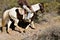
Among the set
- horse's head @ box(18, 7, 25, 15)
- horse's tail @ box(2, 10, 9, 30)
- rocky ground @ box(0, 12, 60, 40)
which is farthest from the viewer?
horse's head @ box(18, 7, 25, 15)

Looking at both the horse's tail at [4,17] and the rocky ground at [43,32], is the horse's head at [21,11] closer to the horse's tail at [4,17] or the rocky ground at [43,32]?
the horse's tail at [4,17]

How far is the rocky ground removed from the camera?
10048 millimetres

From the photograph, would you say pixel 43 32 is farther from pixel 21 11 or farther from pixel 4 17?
pixel 4 17

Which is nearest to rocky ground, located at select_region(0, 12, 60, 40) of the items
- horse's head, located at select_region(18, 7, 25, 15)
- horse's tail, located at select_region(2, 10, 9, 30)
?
horse's tail, located at select_region(2, 10, 9, 30)

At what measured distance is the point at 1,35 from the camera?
11188 millimetres

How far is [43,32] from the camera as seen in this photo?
11016 millimetres

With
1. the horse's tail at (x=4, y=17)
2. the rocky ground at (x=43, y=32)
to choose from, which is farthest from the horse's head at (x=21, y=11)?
the rocky ground at (x=43, y=32)

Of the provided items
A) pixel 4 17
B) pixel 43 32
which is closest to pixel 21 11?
pixel 4 17

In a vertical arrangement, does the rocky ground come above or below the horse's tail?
below

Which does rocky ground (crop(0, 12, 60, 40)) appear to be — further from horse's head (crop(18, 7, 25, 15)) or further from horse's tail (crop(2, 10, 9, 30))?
horse's head (crop(18, 7, 25, 15))

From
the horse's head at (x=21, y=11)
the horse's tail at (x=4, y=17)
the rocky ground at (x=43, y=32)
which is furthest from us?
the horse's head at (x=21, y=11)

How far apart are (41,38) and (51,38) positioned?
0.35 meters

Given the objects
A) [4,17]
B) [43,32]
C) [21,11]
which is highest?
[21,11]

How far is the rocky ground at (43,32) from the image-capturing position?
10048 millimetres
